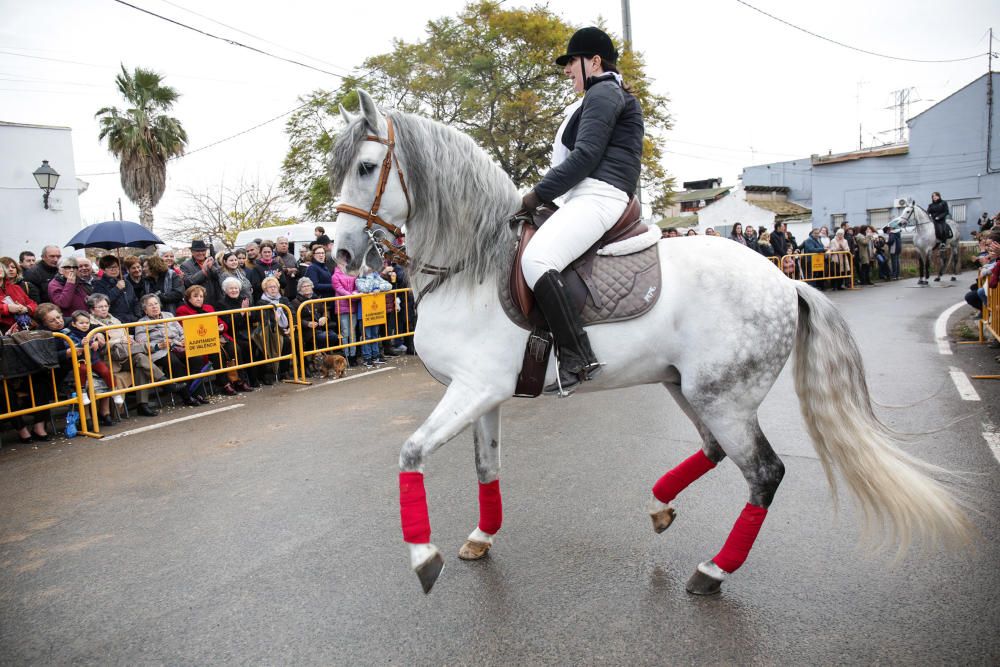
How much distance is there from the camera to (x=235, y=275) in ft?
32.8

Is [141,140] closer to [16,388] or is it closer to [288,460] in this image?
[16,388]

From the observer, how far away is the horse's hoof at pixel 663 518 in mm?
3768

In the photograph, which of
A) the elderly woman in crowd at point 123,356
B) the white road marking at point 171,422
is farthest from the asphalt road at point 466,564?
the elderly woman in crowd at point 123,356

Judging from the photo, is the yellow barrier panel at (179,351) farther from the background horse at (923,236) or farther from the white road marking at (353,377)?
the background horse at (923,236)

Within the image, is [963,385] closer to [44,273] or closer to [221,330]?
[221,330]

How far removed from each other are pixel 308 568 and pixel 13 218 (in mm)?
22793

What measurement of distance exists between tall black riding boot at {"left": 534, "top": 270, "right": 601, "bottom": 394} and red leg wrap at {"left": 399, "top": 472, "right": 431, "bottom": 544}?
89 cm

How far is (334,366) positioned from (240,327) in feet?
4.84

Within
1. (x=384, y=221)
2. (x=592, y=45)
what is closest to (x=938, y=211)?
(x=592, y=45)

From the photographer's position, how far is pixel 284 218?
39750mm

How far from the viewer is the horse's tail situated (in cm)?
309

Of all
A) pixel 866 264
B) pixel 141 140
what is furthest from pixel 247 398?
pixel 141 140

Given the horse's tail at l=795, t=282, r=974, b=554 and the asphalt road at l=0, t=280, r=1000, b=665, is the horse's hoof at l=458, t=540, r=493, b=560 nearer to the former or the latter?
the asphalt road at l=0, t=280, r=1000, b=665

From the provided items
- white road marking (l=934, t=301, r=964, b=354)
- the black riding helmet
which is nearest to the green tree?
white road marking (l=934, t=301, r=964, b=354)
